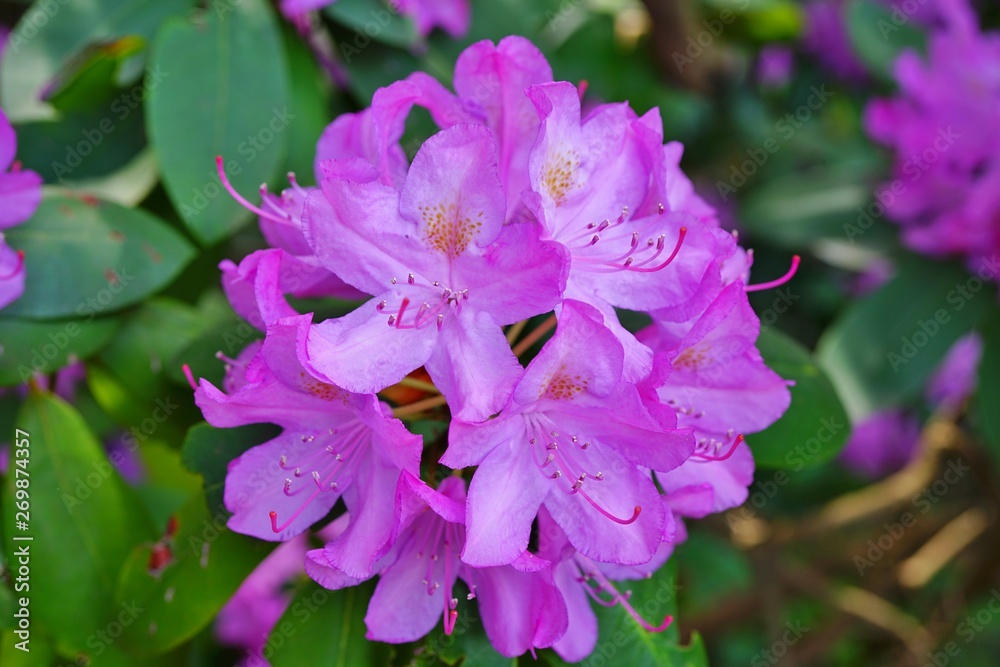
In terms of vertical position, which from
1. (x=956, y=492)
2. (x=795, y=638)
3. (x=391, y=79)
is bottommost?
(x=795, y=638)

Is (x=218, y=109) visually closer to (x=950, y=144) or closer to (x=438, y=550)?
(x=438, y=550)

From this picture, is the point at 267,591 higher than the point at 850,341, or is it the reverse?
the point at 850,341

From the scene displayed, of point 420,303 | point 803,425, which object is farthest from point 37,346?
point 803,425

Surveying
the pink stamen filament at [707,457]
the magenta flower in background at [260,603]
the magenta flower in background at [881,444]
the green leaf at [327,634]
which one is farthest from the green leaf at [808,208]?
the green leaf at [327,634]

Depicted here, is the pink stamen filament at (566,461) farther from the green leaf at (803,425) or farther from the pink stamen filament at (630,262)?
the green leaf at (803,425)

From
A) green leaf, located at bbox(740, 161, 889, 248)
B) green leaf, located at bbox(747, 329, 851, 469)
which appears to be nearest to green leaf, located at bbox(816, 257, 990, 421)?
green leaf, located at bbox(740, 161, 889, 248)

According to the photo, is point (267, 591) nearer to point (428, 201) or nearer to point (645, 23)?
point (428, 201)

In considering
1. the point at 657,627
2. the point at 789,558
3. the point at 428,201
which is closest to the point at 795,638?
the point at 789,558
